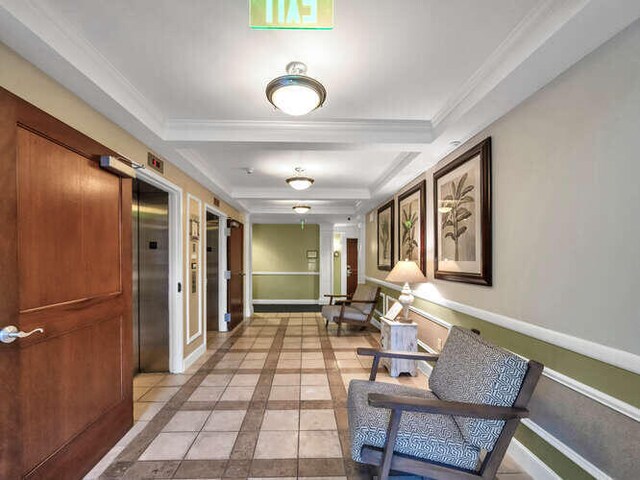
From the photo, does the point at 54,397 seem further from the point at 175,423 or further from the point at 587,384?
the point at 587,384

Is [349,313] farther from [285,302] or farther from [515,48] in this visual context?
[515,48]

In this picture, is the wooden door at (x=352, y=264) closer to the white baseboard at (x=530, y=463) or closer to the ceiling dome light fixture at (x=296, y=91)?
the white baseboard at (x=530, y=463)

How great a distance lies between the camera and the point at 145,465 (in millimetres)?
2004

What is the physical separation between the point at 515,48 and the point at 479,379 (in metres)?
1.73

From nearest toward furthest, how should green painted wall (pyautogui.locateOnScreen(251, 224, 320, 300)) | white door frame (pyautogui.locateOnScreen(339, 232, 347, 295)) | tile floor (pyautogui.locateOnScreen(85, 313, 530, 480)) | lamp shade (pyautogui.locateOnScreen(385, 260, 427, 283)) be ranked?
tile floor (pyautogui.locateOnScreen(85, 313, 530, 480)), lamp shade (pyautogui.locateOnScreen(385, 260, 427, 283)), green painted wall (pyautogui.locateOnScreen(251, 224, 320, 300)), white door frame (pyautogui.locateOnScreen(339, 232, 347, 295))

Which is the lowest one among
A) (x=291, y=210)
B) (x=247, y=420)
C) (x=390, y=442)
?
(x=247, y=420)

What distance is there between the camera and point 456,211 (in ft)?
9.41

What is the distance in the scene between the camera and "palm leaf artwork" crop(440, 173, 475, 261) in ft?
8.91

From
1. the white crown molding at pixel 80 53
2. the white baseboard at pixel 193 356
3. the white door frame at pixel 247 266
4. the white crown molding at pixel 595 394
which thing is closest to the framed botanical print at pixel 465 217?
the white crown molding at pixel 595 394

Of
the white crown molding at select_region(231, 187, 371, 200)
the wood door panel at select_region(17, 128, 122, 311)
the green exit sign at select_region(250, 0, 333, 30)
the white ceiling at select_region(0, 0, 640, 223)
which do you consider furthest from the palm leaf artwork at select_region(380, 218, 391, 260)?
the green exit sign at select_region(250, 0, 333, 30)

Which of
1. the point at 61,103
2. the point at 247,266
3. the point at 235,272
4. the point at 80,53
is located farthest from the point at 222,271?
the point at 80,53

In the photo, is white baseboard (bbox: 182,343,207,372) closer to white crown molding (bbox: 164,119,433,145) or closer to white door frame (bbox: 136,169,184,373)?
white door frame (bbox: 136,169,184,373)

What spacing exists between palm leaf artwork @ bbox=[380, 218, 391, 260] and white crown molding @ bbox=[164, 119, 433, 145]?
263 cm

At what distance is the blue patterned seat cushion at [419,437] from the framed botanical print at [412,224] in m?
2.14
